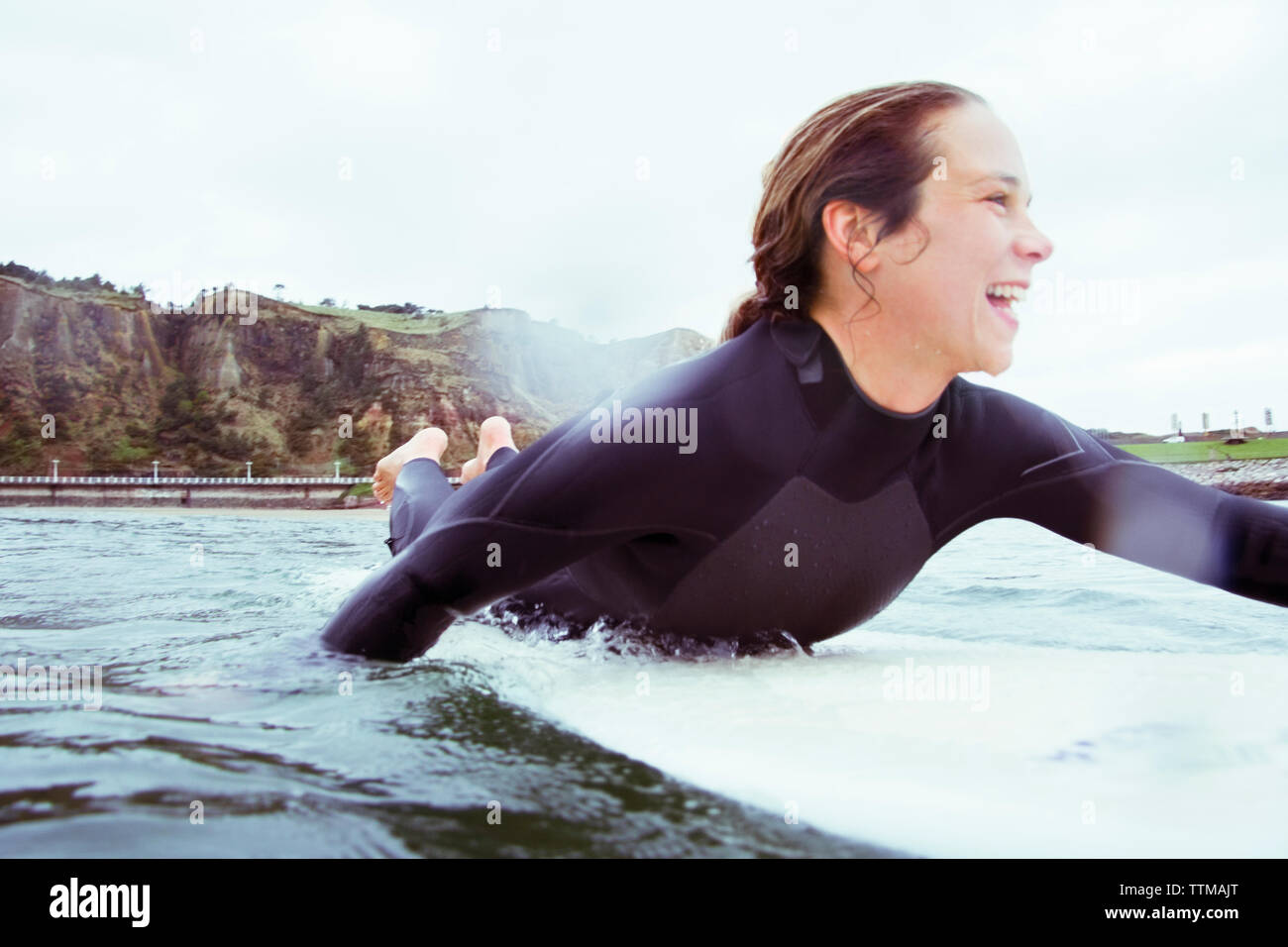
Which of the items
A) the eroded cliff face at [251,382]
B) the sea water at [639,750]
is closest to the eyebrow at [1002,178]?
the sea water at [639,750]

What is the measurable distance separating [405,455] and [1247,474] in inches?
1045

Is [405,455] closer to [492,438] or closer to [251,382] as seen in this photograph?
[492,438]

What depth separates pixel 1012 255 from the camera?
1.45 meters

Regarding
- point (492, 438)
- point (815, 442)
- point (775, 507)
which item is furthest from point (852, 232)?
point (492, 438)

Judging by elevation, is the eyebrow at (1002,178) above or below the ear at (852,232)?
above

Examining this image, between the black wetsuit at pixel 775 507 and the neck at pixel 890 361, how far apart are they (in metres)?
0.02

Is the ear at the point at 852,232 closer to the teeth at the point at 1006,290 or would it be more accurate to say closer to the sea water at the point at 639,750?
the teeth at the point at 1006,290

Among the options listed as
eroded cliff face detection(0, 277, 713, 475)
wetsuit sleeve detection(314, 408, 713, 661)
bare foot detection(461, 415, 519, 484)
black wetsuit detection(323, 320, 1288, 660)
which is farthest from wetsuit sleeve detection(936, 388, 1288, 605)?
eroded cliff face detection(0, 277, 713, 475)

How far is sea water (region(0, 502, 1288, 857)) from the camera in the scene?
2.98 feet

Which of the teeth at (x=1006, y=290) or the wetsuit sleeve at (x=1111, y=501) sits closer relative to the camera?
the teeth at (x=1006, y=290)

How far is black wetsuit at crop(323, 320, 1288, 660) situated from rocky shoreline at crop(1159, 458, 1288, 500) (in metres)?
22.8

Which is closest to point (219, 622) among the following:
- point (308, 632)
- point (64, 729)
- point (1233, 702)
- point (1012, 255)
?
point (308, 632)

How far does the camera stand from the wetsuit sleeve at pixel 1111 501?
1.70 meters
